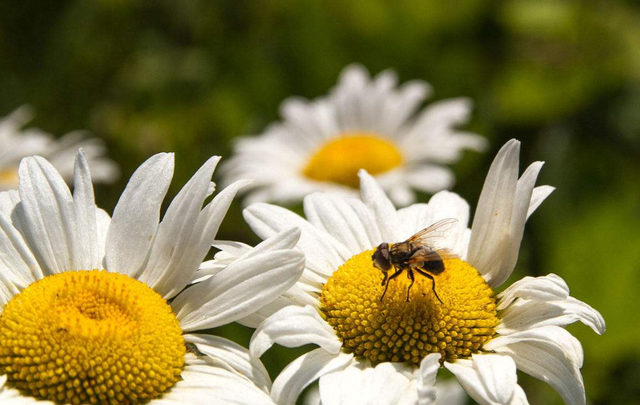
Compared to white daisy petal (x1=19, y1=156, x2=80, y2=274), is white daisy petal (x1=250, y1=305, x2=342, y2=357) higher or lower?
white daisy petal (x1=19, y1=156, x2=80, y2=274)

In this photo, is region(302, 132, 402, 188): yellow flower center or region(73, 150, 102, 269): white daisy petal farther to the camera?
region(302, 132, 402, 188): yellow flower center

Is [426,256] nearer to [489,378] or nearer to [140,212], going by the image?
[489,378]

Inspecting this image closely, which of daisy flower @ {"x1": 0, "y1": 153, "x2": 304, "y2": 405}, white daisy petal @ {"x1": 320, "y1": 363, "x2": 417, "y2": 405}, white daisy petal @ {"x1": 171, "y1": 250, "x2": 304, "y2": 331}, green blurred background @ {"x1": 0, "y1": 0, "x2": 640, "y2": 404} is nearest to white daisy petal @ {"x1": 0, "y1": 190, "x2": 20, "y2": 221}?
daisy flower @ {"x1": 0, "y1": 153, "x2": 304, "y2": 405}

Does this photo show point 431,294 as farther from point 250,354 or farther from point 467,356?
point 250,354

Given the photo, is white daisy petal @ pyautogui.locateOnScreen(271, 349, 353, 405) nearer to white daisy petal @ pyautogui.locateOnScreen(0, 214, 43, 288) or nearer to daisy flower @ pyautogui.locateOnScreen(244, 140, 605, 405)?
daisy flower @ pyautogui.locateOnScreen(244, 140, 605, 405)

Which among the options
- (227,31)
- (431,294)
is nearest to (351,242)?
(431,294)

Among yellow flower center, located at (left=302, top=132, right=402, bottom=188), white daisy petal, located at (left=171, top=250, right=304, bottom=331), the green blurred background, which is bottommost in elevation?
white daisy petal, located at (left=171, top=250, right=304, bottom=331)
